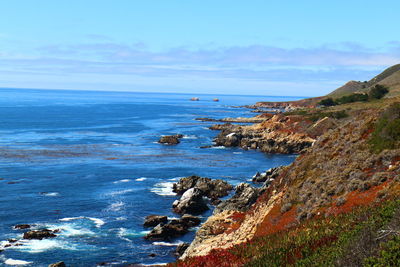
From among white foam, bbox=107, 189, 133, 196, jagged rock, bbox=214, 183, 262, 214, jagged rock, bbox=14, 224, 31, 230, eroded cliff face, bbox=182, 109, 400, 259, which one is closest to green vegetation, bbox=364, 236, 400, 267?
eroded cliff face, bbox=182, 109, 400, 259

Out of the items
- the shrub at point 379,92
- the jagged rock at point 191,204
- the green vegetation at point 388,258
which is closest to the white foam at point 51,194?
the jagged rock at point 191,204

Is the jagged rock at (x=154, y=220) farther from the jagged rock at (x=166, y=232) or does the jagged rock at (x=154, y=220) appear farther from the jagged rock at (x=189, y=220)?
the jagged rock at (x=166, y=232)

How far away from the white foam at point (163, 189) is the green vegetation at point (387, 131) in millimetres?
35829

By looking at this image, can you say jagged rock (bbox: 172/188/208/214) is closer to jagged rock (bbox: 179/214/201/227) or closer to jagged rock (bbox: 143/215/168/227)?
jagged rock (bbox: 179/214/201/227)

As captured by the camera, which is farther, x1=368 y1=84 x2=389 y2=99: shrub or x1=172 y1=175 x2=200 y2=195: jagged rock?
x1=368 y1=84 x2=389 y2=99: shrub

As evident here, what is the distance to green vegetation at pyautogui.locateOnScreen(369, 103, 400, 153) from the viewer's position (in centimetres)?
3130

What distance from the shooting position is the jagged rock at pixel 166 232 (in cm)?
4441

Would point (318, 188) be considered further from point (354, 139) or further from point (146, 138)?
point (146, 138)

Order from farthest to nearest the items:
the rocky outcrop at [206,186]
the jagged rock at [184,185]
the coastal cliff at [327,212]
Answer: the jagged rock at [184,185] < the rocky outcrop at [206,186] < the coastal cliff at [327,212]

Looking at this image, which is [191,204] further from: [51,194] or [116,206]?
[51,194]

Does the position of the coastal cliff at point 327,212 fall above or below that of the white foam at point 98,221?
above

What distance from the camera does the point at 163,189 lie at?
214 feet

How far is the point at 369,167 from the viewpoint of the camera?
30375 millimetres

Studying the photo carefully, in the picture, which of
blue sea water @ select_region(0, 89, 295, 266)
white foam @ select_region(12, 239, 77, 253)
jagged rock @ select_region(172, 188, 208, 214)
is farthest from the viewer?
jagged rock @ select_region(172, 188, 208, 214)
